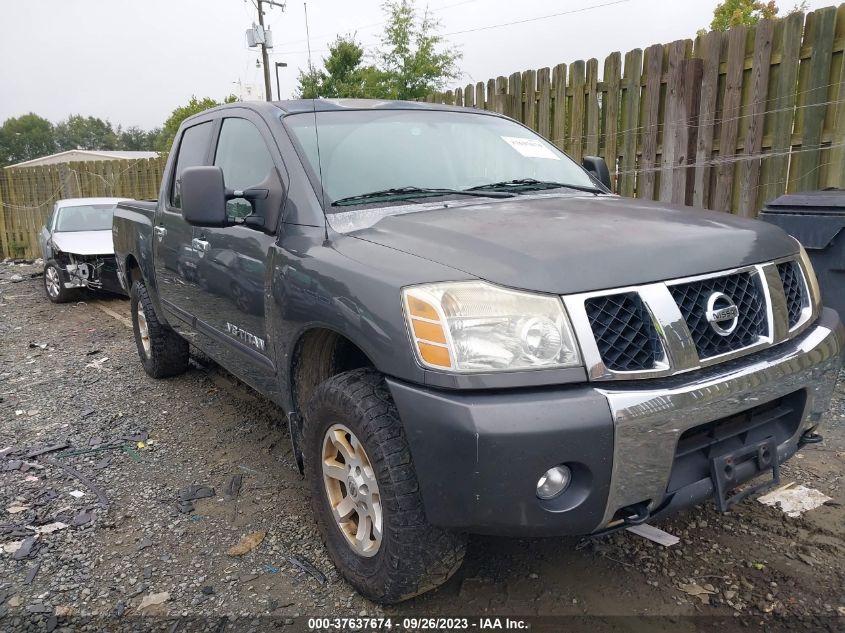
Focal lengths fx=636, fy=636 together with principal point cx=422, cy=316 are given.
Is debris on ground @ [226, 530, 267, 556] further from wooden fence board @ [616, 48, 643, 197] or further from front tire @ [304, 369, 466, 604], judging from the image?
wooden fence board @ [616, 48, 643, 197]

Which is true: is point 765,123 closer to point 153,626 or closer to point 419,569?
point 419,569

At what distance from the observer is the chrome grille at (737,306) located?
198 cm

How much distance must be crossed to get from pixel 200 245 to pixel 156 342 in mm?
1820

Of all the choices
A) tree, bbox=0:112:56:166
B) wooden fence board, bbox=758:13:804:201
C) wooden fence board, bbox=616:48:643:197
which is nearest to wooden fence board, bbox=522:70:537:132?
wooden fence board, bbox=616:48:643:197

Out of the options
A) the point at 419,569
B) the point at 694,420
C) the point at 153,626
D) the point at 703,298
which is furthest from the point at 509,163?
the point at 153,626

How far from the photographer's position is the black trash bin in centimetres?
409

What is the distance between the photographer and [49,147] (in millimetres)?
104562

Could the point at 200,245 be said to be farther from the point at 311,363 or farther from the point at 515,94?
the point at 515,94

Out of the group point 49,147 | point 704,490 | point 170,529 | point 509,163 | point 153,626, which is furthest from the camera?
point 49,147

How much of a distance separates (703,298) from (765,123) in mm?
3986

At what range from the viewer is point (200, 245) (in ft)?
11.5

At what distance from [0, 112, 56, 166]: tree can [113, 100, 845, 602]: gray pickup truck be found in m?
116

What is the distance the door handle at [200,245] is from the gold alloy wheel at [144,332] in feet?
5.66

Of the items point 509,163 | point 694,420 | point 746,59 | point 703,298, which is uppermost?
point 746,59
